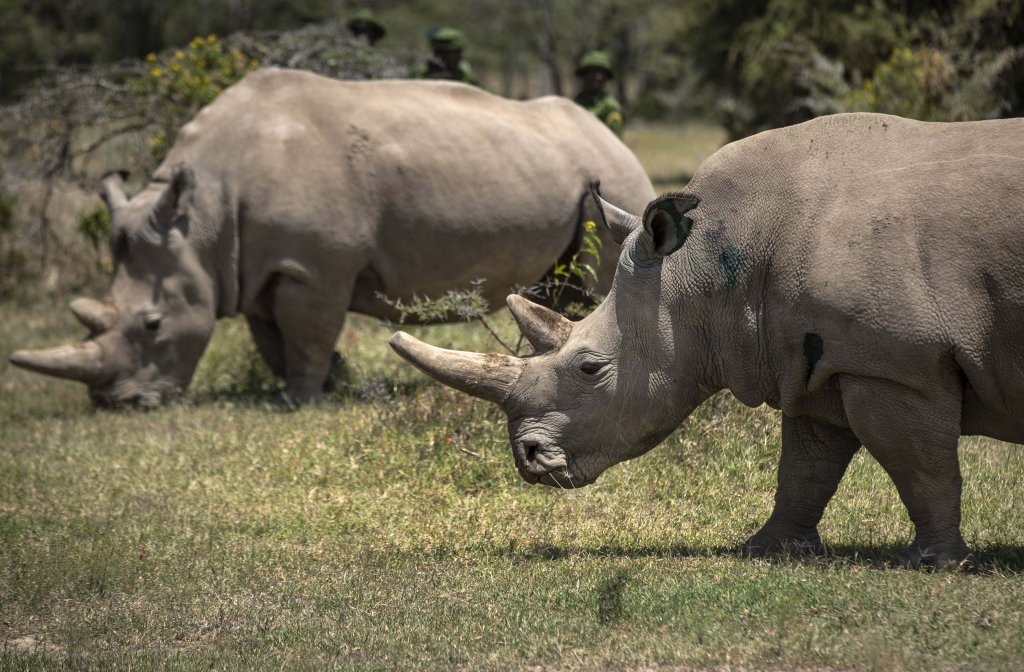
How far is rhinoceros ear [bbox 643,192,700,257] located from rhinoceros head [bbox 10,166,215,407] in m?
4.73

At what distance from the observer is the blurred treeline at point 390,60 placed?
41.5 feet

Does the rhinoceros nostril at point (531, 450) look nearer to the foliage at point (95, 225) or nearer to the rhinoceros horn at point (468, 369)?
the rhinoceros horn at point (468, 369)

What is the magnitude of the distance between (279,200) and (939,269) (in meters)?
5.28

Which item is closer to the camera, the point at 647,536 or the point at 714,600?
the point at 714,600

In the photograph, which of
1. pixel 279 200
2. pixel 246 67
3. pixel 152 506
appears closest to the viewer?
pixel 152 506

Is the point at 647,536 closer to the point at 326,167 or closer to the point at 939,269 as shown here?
the point at 939,269

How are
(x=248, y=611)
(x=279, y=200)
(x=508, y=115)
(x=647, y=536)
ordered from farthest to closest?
(x=508, y=115), (x=279, y=200), (x=647, y=536), (x=248, y=611)

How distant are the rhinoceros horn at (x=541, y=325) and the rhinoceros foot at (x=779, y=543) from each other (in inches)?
48.5

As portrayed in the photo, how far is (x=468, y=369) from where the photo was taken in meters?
5.96

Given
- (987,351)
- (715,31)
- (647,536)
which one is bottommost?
(715,31)

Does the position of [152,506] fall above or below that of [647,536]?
below

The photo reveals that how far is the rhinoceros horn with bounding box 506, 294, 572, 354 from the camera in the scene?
5.98m

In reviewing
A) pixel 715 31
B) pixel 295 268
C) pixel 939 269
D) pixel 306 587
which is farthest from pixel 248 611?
pixel 715 31

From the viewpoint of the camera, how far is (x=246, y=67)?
12867 millimetres
